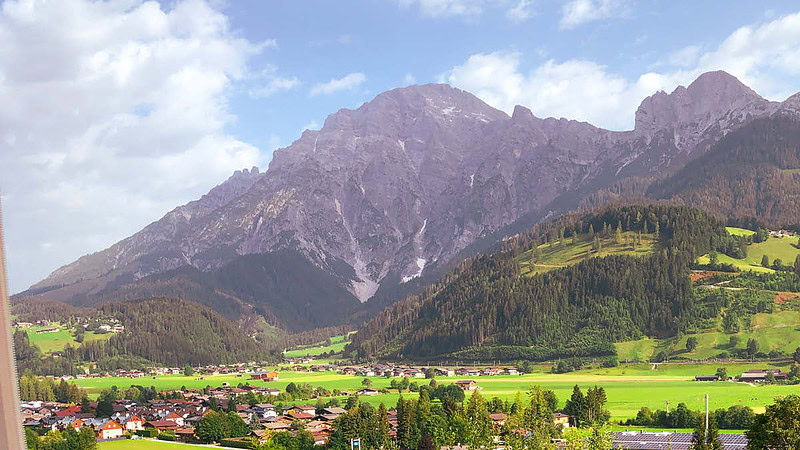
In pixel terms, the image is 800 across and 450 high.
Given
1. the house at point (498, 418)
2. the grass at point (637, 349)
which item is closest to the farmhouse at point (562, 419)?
the house at point (498, 418)

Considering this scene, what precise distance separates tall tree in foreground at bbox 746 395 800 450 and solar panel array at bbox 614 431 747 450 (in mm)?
15598

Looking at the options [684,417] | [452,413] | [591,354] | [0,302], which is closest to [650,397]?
[684,417]

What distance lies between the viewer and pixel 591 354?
187375mm

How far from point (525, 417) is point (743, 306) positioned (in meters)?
126

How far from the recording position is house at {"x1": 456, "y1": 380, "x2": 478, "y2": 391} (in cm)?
15536

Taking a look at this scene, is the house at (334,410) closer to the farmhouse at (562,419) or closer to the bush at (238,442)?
the bush at (238,442)

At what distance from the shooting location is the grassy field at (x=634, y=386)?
116938 millimetres

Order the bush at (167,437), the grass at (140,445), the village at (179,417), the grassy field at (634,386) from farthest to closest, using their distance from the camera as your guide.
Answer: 1. the grassy field at (634,386)
2. the bush at (167,437)
3. the village at (179,417)
4. the grass at (140,445)

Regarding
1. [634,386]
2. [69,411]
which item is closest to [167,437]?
[69,411]

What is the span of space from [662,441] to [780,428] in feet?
88.0

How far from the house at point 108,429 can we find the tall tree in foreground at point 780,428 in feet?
307

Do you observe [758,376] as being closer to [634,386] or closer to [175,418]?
[634,386]

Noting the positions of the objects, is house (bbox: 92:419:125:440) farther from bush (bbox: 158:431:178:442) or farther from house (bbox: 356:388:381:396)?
house (bbox: 356:388:381:396)

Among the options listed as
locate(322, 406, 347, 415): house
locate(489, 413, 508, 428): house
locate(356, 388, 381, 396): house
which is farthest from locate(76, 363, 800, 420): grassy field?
locate(489, 413, 508, 428): house
